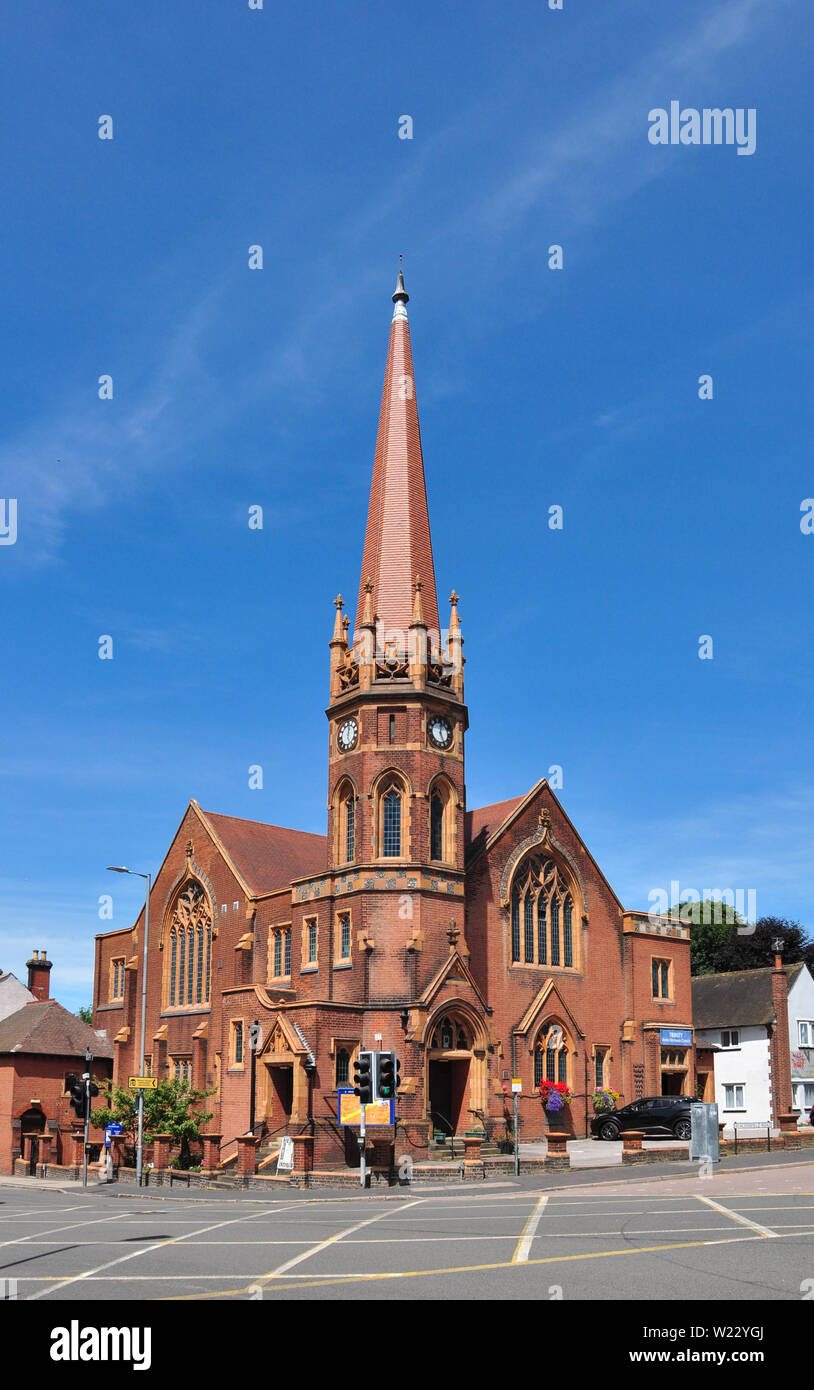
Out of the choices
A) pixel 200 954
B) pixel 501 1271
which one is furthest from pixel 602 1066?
pixel 501 1271

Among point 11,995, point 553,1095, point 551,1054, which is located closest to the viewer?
point 553,1095

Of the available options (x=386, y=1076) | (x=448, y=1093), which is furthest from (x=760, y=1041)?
(x=386, y=1076)

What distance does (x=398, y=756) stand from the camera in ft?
144

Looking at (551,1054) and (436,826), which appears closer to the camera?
(436,826)

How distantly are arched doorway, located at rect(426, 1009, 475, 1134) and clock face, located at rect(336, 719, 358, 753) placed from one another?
9.82m

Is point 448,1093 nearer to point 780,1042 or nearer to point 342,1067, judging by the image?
point 342,1067

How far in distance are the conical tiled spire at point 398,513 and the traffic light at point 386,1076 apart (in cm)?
1893

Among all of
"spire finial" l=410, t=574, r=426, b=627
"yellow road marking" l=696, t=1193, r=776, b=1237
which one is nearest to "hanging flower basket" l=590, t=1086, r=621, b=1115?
"spire finial" l=410, t=574, r=426, b=627

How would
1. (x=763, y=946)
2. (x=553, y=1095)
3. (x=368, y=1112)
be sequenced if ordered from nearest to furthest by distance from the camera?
(x=368, y=1112)
(x=553, y=1095)
(x=763, y=946)

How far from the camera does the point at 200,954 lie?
53125 millimetres

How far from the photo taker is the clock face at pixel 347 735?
45125 millimetres

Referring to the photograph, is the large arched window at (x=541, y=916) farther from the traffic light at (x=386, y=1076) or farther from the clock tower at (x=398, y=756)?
the traffic light at (x=386, y=1076)

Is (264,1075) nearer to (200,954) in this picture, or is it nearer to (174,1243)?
(200,954)

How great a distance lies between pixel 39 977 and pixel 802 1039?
40335mm
